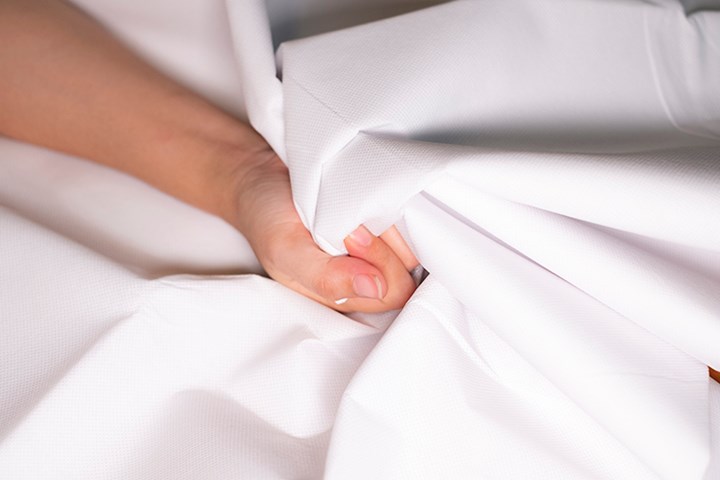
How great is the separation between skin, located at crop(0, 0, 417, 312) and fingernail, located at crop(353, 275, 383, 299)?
0.11 metres

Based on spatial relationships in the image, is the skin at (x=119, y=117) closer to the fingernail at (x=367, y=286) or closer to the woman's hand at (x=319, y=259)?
the woman's hand at (x=319, y=259)

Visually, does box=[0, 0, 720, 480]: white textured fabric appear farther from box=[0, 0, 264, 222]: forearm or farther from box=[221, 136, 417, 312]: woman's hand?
box=[0, 0, 264, 222]: forearm

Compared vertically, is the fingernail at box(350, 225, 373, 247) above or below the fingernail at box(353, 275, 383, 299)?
above

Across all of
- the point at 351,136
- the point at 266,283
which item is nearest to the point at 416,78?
the point at 351,136

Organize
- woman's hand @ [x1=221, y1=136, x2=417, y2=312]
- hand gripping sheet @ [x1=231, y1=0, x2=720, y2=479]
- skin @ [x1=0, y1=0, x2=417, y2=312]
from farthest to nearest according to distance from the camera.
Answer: skin @ [x1=0, y1=0, x2=417, y2=312], woman's hand @ [x1=221, y1=136, x2=417, y2=312], hand gripping sheet @ [x1=231, y1=0, x2=720, y2=479]

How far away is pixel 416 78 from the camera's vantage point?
56 centimetres

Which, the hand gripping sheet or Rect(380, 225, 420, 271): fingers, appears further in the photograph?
Rect(380, 225, 420, 271): fingers

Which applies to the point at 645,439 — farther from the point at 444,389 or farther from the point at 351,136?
the point at 351,136

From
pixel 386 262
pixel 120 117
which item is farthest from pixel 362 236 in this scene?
pixel 120 117

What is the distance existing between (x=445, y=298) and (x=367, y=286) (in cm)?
6

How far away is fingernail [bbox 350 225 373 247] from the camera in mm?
560

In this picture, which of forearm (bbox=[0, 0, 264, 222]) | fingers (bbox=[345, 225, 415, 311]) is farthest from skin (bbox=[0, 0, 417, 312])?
fingers (bbox=[345, 225, 415, 311])

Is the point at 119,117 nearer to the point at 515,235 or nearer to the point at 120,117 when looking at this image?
the point at 120,117

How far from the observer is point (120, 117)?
76cm
